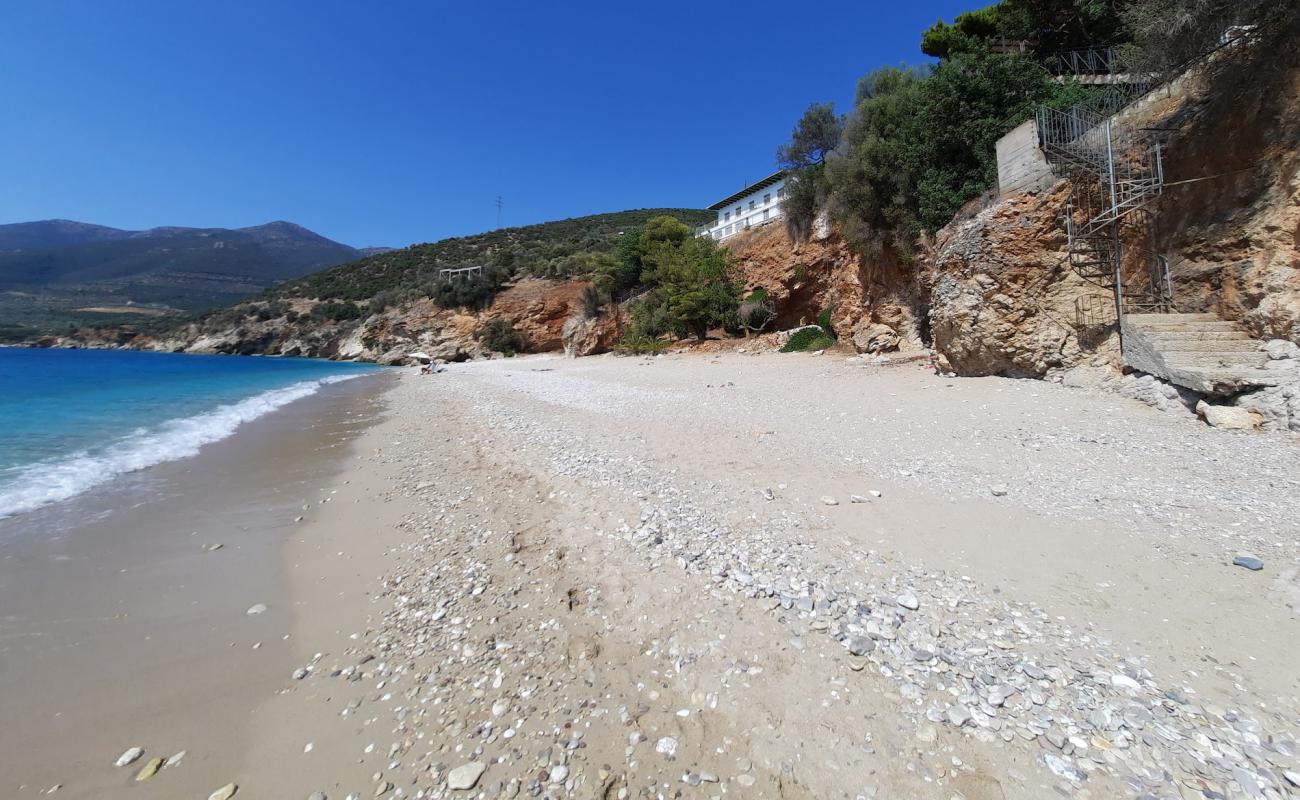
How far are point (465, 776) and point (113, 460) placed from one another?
10.8 meters

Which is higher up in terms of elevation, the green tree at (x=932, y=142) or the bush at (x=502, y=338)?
the green tree at (x=932, y=142)

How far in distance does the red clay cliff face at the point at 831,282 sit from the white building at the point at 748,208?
2757mm

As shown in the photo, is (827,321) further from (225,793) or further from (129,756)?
(129,756)

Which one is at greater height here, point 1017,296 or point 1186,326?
point 1017,296

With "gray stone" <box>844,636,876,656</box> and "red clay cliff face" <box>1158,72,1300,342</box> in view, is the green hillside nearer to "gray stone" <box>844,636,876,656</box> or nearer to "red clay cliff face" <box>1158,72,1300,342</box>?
"red clay cliff face" <box>1158,72,1300,342</box>

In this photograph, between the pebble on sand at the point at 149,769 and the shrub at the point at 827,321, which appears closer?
the pebble on sand at the point at 149,769

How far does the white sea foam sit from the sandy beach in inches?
110

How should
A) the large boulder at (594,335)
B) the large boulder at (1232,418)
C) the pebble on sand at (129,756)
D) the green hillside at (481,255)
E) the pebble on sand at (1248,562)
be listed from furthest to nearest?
the green hillside at (481,255)
the large boulder at (594,335)
the large boulder at (1232,418)
the pebble on sand at (1248,562)
the pebble on sand at (129,756)

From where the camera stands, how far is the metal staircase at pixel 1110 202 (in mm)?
9156

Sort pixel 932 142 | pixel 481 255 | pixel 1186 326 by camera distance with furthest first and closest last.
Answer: pixel 481 255 → pixel 932 142 → pixel 1186 326

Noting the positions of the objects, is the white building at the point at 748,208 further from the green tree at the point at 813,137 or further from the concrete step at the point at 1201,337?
the concrete step at the point at 1201,337

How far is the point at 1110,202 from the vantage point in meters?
9.69

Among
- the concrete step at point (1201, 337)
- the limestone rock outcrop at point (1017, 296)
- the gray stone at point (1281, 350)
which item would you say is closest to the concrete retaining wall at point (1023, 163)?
the limestone rock outcrop at point (1017, 296)

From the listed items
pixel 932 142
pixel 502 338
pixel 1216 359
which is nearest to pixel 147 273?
pixel 502 338
